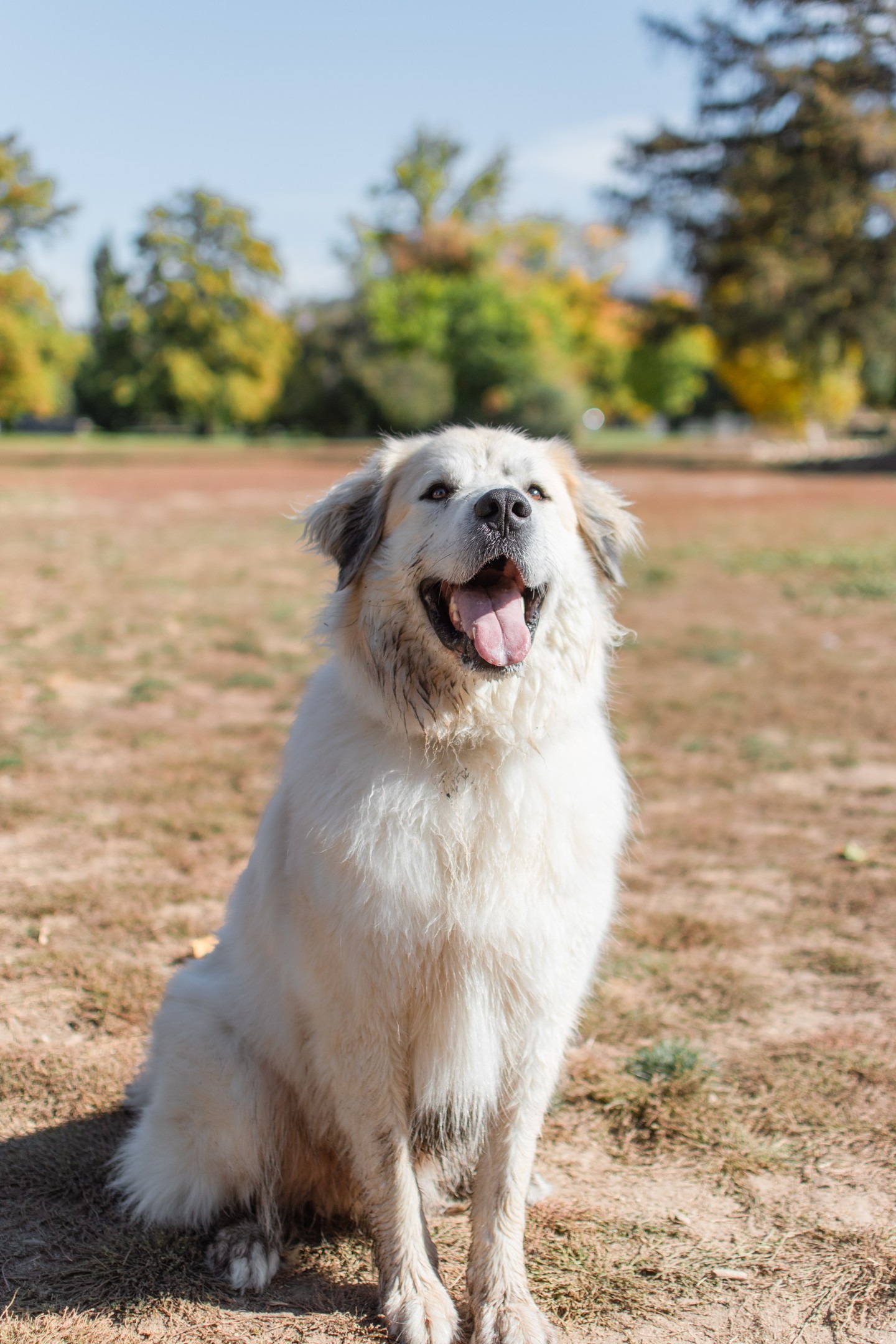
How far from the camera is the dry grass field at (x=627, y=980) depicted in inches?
103

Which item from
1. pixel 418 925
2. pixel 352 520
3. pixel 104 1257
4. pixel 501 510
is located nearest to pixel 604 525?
pixel 501 510

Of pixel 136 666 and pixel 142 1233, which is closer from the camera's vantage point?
pixel 142 1233

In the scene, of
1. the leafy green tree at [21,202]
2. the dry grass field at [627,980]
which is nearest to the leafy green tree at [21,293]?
the leafy green tree at [21,202]

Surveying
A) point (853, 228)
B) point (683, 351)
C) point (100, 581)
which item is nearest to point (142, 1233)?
point (100, 581)

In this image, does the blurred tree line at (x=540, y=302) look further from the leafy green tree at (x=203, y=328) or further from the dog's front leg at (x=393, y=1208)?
the dog's front leg at (x=393, y=1208)

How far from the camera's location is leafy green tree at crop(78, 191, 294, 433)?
51938 millimetres

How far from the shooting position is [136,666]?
8680mm

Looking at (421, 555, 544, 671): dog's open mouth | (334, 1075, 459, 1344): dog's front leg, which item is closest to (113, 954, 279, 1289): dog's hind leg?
(334, 1075, 459, 1344): dog's front leg

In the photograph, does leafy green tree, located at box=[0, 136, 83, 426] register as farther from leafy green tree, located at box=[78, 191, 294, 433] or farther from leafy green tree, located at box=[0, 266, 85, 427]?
leafy green tree, located at box=[78, 191, 294, 433]

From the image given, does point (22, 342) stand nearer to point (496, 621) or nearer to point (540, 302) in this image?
point (540, 302)

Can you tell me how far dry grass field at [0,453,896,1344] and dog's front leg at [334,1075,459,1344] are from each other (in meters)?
0.12

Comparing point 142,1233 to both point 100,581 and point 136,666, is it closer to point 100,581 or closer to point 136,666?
point 136,666

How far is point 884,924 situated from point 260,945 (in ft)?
9.76

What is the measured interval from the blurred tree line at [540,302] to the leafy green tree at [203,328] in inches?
4.5
